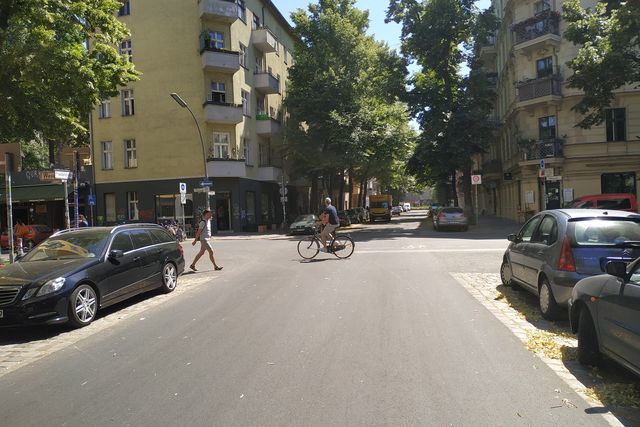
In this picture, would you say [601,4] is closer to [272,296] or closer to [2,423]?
[272,296]

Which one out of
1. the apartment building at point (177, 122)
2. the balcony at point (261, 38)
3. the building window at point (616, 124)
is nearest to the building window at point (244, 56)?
the apartment building at point (177, 122)

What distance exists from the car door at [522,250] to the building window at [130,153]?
1196 inches

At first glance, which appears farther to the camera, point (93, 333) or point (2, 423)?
point (93, 333)

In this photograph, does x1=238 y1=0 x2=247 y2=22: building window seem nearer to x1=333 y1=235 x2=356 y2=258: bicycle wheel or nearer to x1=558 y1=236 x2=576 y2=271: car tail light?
x1=333 y1=235 x2=356 y2=258: bicycle wheel

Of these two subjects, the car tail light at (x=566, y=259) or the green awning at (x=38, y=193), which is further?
the green awning at (x=38, y=193)

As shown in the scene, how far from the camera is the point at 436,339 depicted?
6.07 m

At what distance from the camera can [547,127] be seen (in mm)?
31750

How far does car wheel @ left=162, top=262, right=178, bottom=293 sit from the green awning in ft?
94.5

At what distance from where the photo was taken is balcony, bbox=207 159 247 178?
3250cm

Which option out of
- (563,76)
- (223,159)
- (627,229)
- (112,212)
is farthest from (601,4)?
(112,212)

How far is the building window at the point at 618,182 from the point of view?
29547mm

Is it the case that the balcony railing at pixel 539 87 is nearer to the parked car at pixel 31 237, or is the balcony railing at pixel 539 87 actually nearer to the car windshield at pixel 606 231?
the car windshield at pixel 606 231

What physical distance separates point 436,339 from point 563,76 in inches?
1164

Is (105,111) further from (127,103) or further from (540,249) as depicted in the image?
(540,249)
